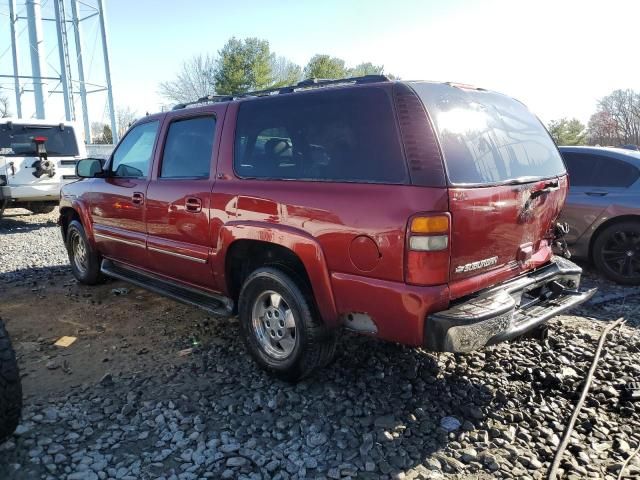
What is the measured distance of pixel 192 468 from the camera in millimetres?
2377

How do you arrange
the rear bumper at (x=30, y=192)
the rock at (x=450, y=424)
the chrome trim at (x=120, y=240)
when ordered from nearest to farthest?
the rock at (x=450, y=424) → the chrome trim at (x=120, y=240) → the rear bumper at (x=30, y=192)

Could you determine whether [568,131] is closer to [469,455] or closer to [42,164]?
[42,164]

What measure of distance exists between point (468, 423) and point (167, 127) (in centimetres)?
326

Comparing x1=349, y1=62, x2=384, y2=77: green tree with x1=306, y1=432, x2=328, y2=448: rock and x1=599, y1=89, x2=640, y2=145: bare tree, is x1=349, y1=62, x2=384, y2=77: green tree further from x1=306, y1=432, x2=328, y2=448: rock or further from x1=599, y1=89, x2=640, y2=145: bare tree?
x1=306, y1=432, x2=328, y2=448: rock

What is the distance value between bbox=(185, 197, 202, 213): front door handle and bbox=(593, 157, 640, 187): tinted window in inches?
186

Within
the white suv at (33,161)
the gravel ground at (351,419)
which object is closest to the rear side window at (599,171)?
the gravel ground at (351,419)

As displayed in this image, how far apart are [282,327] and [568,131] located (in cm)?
3266

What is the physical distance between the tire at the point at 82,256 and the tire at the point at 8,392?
2.83m

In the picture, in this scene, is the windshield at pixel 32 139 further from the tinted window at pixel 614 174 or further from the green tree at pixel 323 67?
the green tree at pixel 323 67

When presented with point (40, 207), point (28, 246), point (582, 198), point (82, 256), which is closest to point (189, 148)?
point (82, 256)

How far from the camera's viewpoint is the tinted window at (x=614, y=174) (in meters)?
5.45

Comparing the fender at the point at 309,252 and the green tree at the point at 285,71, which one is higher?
the green tree at the point at 285,71

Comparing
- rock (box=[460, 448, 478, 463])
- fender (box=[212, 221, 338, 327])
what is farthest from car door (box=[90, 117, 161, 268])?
rock (box=[460, 448, 478, 463])

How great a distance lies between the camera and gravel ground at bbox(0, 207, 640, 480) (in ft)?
7.88
